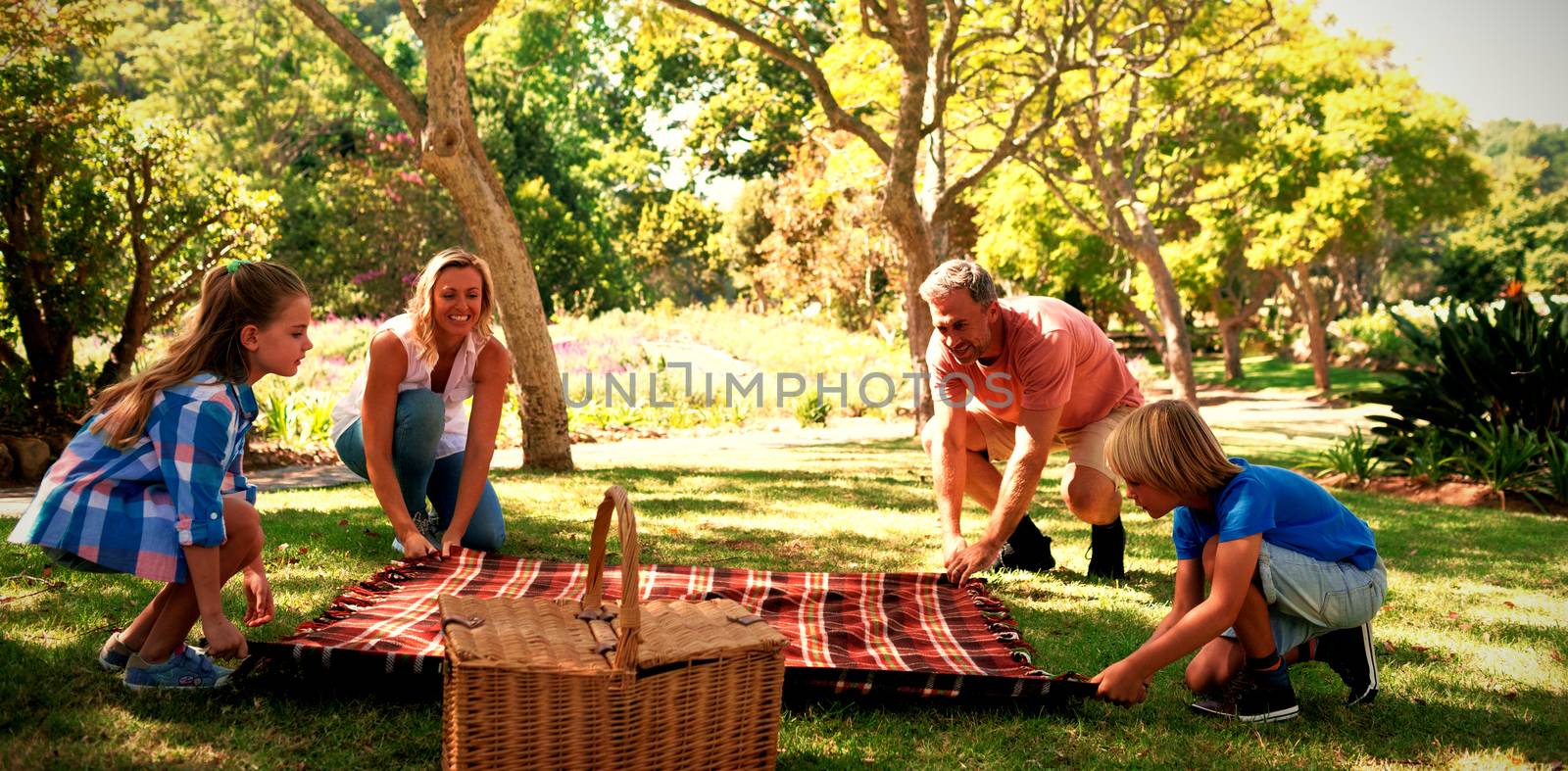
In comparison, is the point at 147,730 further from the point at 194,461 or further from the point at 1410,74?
the point at 1410,74

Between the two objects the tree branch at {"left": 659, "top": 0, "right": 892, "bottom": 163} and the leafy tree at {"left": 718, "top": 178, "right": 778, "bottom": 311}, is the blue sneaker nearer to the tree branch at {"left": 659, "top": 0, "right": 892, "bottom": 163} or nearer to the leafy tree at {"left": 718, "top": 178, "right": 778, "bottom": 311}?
the tree branch at {"left": 659, "top": 0, "right": 892, "bottom": 163}

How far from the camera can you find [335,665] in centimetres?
287

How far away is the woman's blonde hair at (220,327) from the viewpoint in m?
2.85

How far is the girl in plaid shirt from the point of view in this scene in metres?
2.74

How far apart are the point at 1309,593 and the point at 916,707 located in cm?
111

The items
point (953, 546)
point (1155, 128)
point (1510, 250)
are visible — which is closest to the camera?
point (953, 546)

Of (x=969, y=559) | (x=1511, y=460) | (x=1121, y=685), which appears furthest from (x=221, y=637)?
(x=1511, y=460)

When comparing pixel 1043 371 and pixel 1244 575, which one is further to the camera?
pixel 1043 371

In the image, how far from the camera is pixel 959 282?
4.02m

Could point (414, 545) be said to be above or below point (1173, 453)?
below

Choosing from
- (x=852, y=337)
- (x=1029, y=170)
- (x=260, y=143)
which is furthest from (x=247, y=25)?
(x=1029, y=170)

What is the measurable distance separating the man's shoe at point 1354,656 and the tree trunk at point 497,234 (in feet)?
18.6

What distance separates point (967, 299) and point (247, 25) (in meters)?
Answer: 30.9

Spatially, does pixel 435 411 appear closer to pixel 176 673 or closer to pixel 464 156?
pixel 176 673
